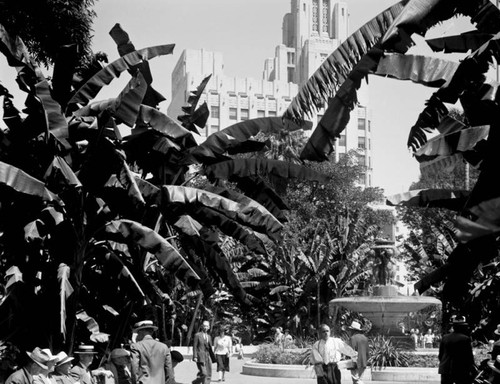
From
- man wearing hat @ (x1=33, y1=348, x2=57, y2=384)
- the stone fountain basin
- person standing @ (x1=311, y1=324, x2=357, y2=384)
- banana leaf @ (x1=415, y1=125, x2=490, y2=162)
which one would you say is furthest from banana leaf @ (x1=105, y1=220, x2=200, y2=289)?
the stone fountain basin

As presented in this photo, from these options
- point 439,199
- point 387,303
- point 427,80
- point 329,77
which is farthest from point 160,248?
point 387,303

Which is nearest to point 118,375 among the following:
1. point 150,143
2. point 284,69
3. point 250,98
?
point 150,143

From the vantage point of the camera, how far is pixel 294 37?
475ft

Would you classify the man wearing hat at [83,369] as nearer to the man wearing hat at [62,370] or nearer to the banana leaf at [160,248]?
the man wearing hat at [62,370]

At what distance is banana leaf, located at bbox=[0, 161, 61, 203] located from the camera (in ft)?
41.0

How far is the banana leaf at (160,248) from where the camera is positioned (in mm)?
12688

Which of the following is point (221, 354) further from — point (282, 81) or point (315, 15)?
point (315, 15)

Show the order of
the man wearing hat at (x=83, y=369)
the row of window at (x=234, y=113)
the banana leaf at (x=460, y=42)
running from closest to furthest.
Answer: the man wearing hat at (x=83, y=369) < the banana leaf at (x=460, y=42) < the row of window at (x=234, y=113)

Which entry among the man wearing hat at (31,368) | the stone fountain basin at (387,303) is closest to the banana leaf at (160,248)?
the man wearing hat at (31,368)

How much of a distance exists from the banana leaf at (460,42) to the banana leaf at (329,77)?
1.31 meters

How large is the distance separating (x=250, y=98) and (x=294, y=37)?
3235 centimetres

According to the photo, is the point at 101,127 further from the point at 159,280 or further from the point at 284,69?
the point at 284,69

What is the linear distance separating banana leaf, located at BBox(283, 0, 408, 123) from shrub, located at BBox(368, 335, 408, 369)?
1404 centimetres

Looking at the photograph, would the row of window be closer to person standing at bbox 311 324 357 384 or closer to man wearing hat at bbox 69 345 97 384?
person standing at bbox 311 324 357 384
